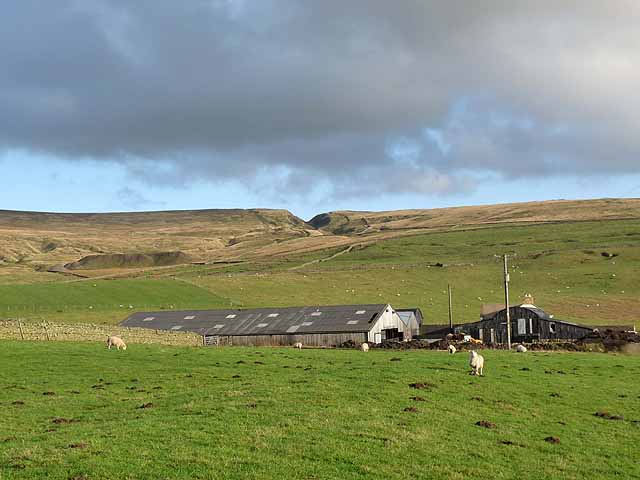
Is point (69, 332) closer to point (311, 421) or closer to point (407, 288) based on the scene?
point (311, 421)

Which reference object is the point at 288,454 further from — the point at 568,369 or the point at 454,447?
the point at 568,369

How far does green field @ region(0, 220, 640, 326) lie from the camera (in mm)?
118438

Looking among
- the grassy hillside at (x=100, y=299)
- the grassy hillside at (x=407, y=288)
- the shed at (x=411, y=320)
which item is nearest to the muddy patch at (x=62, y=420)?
the shed at (x=411, y=320)

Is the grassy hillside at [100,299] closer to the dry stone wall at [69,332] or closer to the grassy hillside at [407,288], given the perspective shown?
the grassy hillside at [407,288]

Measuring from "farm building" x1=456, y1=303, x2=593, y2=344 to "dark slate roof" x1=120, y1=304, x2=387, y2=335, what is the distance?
13013 millimetres

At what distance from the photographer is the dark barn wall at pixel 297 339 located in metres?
86.6

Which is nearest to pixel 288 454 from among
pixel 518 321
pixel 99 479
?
pixel 99 479

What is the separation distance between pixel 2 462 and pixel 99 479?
11.8 feet

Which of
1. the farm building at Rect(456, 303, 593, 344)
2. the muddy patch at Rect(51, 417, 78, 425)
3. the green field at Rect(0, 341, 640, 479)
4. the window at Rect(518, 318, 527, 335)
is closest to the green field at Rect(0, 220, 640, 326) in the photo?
the farm building at Rect(456, 303, 593, 344)

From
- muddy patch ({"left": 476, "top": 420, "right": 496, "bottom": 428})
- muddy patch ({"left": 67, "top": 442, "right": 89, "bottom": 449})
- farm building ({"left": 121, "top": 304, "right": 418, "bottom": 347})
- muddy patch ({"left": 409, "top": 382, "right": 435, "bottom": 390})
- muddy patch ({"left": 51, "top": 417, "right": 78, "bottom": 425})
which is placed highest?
muddy patch ({"left": 67, "top": 442, "right": 89, "bottom": 449})

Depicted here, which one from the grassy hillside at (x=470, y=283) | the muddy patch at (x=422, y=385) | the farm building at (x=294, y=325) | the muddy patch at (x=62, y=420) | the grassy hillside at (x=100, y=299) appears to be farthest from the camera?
the grassy hillside at (x=470, y=283)

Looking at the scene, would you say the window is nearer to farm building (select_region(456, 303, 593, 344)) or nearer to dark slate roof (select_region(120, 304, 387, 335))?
farm building (select_region(456, 303, 593, 344))

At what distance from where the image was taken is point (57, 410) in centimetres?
2884

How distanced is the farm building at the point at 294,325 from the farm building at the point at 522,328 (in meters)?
10.1
